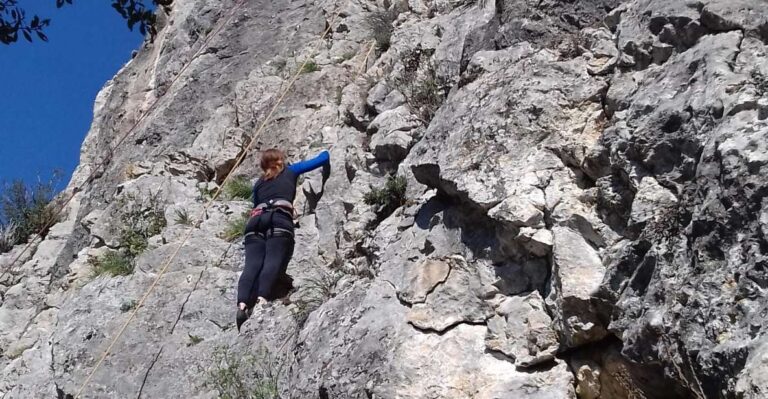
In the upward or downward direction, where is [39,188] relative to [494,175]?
downward

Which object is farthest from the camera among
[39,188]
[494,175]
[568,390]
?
[39,188]

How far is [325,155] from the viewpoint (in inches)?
325

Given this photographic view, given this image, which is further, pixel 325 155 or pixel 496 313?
pixel 325 155

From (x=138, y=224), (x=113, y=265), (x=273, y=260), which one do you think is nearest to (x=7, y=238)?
(x=138, y=224)

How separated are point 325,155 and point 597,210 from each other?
365cm

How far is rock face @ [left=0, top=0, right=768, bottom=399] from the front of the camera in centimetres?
424

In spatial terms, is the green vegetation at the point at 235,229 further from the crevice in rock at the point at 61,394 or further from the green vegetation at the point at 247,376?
the crevice in rock at the point at 61,394

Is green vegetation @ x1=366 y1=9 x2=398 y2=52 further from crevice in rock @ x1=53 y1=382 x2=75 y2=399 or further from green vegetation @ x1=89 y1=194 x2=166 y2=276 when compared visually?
crevice in rock @ x1=53 y1=382 x2=75 y2=399

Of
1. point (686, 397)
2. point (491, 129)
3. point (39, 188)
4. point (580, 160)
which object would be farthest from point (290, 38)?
point (686, 397)

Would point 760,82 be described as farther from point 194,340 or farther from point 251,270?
point 194,340

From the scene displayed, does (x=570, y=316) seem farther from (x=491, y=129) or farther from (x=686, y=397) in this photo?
(x=491, y=129)

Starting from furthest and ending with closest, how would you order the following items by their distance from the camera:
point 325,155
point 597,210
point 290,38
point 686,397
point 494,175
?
point 290,38 < point 325,155 < point 494,175 < point 597,210 < point 686,397

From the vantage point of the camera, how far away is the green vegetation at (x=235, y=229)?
849cm

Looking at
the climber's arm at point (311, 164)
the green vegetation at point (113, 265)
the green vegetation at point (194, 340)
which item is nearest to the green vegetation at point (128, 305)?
the green vegetation at point (113, 265)
